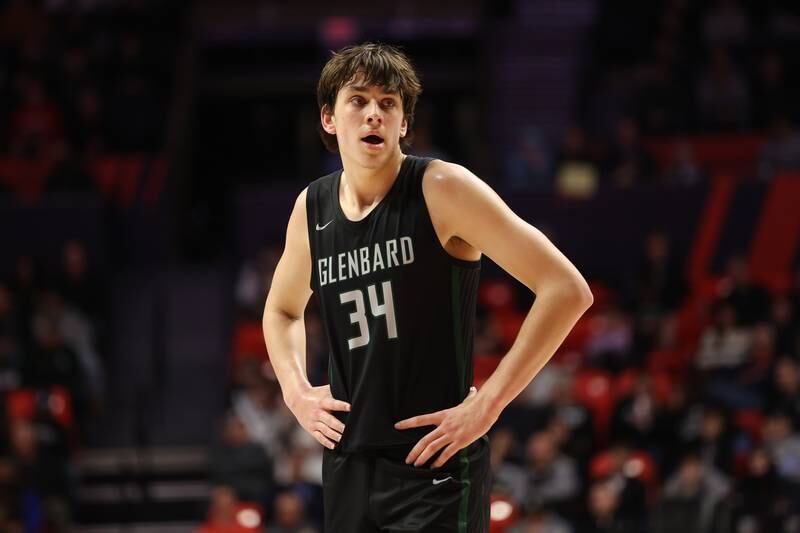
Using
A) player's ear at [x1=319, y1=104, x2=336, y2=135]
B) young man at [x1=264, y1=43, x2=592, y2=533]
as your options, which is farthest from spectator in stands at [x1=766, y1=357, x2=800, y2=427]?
player's ear at [x1=319, y1=104, x2=336, y2=135]

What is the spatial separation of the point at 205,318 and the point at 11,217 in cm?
250

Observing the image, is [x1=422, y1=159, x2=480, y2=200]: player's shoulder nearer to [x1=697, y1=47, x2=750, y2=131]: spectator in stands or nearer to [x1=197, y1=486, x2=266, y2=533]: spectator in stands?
[x1=197, y1=486, x2=266, y2=533]: spectator in stands

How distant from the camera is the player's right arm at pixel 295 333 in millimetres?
3986

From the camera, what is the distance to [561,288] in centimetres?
371

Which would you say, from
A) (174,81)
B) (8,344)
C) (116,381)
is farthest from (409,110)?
(174,81)

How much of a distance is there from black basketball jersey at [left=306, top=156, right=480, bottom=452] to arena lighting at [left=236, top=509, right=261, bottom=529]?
6.89 m

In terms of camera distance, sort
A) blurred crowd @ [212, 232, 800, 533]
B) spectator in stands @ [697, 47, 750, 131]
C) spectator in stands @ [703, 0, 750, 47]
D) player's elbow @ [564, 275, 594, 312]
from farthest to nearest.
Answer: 1. spectator in stands @ [703, 0, 750, 47]
2. spectator in stands @ [697, 47, 750, 131]
3. blurred crowd @ [212, 232, 800, 533]
4. player's elbow @ [564, 275, 594, 312]

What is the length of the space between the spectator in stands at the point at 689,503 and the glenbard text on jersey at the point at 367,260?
24.5 ft

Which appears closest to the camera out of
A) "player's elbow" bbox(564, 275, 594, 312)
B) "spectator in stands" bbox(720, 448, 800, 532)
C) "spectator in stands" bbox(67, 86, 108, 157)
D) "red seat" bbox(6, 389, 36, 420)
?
"player's elbow" bbox(564, 275, 594, 312)

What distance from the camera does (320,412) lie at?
397cm

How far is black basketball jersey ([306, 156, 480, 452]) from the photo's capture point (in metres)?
3.84

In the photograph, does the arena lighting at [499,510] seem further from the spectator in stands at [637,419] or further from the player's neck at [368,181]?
the player's neck at [368,181]

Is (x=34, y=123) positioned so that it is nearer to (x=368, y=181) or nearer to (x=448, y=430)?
(x=368, y=181)

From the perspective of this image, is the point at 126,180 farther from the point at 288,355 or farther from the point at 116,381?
the point at 288,355
